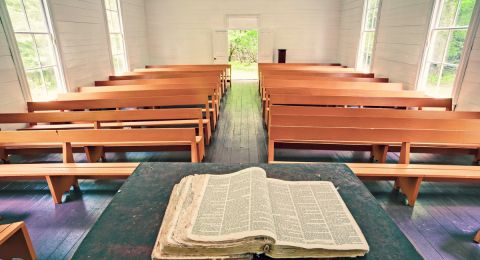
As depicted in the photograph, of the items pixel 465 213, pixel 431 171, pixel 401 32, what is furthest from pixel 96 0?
pixel 465 213

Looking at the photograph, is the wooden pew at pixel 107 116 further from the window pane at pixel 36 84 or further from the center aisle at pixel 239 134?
the window pane at pixel 36 84

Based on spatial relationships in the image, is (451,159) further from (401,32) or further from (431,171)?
(401,32)

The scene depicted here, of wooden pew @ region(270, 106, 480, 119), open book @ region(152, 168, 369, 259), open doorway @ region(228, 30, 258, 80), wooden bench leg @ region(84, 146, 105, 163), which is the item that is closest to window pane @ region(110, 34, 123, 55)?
wooden bench leg @ region(84, 146, 105, 163)

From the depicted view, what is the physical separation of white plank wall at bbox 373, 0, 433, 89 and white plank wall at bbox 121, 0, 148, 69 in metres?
6.74

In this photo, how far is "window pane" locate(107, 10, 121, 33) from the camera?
6.81 meters

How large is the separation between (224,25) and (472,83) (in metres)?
7.82

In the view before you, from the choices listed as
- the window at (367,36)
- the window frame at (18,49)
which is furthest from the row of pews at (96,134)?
the window at (367,36)

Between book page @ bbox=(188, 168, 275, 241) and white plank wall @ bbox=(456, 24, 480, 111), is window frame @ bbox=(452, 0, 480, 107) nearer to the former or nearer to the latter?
white plank wall @ bbox=(456, 24, 480, 111)

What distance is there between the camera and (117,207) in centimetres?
85

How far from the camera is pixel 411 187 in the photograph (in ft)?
7.54

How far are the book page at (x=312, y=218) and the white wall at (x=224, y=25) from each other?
969 cm

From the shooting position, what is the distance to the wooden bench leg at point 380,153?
2.85m

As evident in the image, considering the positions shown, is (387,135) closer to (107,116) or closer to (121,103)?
(107,116)

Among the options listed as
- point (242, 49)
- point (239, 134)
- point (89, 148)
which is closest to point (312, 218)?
point (89, 148)
